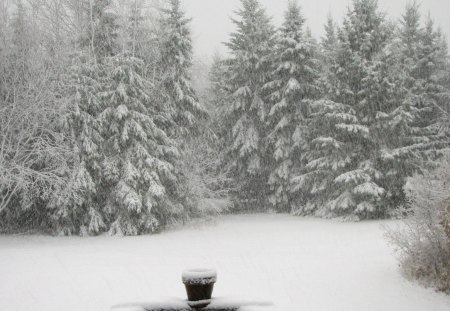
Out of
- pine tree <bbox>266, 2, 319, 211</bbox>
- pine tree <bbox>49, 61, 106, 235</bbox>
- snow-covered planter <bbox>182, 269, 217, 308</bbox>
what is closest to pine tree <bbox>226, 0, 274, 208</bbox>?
pine tree <bbox>266, 2, 319, 211</bbox>

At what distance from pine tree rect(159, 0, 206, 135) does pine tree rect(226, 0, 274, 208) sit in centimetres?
550

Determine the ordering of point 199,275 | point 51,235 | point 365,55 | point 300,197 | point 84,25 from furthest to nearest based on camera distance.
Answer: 1. point 300,197
2. point 365,55
3. point 84,25
4. point 51,235
5. point 199,275

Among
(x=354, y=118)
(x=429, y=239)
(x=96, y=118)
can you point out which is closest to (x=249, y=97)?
(x=354, y=118)

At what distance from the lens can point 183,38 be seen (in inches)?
1045

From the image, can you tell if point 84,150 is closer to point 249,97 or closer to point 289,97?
point 249,97

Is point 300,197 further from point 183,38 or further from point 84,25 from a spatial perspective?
point 84,25

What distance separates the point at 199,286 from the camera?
2541 millimetres

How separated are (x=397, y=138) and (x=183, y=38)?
12835 millimetres

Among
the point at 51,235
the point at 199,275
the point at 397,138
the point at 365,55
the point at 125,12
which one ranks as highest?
the point at 125,12

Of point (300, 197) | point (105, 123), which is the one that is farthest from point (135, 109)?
point (300, 197)

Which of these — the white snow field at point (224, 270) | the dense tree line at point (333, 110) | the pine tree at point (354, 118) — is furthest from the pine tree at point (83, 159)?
the pine tree at point (354, 118)

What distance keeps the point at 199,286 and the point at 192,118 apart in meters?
24.2

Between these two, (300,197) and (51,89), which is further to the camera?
(300,197)

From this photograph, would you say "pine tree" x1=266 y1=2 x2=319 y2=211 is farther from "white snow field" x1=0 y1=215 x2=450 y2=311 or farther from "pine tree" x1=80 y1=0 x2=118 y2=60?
"pine tree" x1=80 y1=0 x2=118 y2=60
